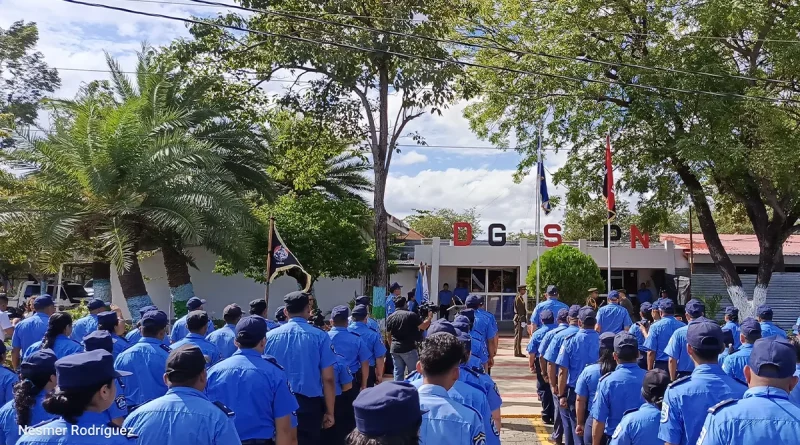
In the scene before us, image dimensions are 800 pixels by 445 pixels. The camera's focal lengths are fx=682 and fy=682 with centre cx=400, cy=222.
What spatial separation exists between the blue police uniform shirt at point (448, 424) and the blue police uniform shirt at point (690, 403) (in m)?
1.59

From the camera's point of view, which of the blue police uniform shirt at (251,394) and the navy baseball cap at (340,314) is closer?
the blue police uniform shirt at (251,394)

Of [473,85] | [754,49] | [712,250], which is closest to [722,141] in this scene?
[754,49]

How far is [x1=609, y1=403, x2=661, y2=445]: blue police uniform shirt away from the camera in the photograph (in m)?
4.56

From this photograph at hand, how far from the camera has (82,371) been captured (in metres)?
3.33

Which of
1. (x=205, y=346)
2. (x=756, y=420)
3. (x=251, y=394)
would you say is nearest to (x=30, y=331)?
(x=205, y=346)

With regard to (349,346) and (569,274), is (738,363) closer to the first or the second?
(349,346)

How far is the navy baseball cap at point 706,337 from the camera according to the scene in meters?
4.53

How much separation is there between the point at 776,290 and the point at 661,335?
19625 mm

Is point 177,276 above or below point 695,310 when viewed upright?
above

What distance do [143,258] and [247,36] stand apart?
8650 mm

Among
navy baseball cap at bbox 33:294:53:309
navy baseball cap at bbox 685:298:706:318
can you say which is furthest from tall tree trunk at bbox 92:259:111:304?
navy baseball cap at bbox 685:298:706:318

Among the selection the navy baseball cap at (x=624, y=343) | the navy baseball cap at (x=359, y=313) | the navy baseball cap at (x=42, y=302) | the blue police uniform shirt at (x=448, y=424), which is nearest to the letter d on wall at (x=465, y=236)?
the navy baseball cap at (x=359, y=313)

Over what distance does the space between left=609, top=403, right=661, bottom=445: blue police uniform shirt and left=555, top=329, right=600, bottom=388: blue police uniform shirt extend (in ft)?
9.27

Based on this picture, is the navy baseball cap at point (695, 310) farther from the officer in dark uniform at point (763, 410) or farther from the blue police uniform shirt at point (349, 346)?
the officer in dark uniform at point (763, 410)
